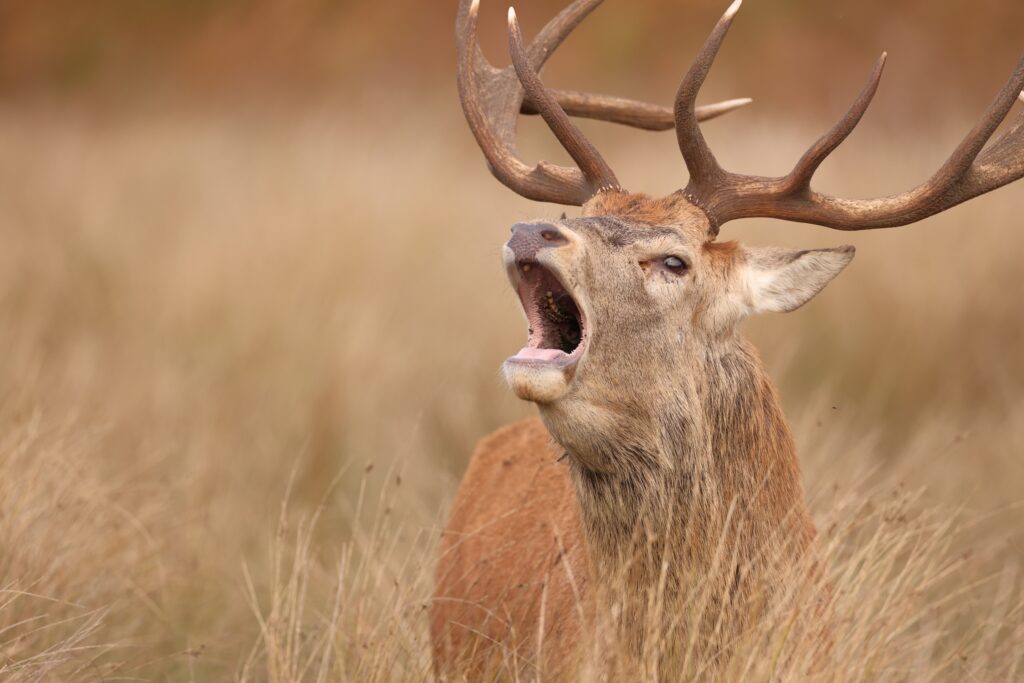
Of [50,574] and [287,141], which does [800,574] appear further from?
[287,141]

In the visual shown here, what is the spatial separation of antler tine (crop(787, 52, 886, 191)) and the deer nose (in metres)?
0.73

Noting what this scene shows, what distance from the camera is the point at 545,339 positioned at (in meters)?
3.35

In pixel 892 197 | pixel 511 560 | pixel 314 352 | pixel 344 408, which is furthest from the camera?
pixel 314 352

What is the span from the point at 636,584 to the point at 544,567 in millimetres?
523

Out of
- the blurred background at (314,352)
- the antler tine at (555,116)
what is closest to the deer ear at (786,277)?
the antler tine at (555,116)

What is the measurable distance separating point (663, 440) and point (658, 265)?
1.49 feet

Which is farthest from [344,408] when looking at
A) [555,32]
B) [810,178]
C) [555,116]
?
[810,178]

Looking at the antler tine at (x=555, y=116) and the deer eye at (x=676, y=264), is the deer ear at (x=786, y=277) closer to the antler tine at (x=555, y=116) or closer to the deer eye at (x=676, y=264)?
the deer eye at (x=676, y=264)

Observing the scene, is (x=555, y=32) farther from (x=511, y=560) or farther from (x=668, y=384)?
(x=511, y=560)

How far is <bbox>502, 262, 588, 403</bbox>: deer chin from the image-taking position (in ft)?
10.4

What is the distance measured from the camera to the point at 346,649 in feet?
11.8

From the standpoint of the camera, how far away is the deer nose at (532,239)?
3180 millimetres

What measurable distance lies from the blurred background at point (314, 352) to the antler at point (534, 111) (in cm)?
66

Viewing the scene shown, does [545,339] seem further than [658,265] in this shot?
No
